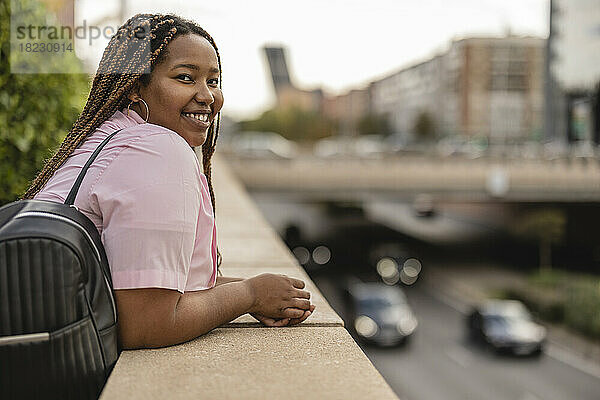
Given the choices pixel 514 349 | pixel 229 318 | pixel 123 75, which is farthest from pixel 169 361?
pixel 514 349

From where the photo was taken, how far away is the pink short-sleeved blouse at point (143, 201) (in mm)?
1956

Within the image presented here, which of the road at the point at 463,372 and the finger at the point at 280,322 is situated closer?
the finger at the point at 280,322

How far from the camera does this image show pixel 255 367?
207cm

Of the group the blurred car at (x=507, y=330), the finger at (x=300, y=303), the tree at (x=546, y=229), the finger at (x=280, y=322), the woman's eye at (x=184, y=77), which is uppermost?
the woman's eye at (x=184, y=77)

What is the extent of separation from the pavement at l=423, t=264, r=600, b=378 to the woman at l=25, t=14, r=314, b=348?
631 inches

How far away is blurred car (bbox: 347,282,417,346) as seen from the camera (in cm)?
1961

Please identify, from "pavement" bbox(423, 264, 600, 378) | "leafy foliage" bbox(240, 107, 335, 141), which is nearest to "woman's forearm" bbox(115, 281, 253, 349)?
"pavement" bbox(423, 264, 600, 378)

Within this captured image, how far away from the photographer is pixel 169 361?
2.09 meters

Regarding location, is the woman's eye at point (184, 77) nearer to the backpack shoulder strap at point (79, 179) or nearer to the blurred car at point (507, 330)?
the backpack shoulder strap at point (79, 179)

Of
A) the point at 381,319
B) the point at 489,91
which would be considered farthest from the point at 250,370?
the point at 489,91

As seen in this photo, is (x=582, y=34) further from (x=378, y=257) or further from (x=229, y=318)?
(x=229, y=318)

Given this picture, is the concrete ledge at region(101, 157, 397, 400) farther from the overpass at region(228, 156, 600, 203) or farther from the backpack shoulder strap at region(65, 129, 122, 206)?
the overpass at region(228, 156, 600, 203)

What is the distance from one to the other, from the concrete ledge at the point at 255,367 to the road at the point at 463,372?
1245 centimetres

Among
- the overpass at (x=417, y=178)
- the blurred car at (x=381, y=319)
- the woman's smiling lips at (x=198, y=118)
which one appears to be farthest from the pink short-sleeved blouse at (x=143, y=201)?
the overpass at (x=417, y=178)
